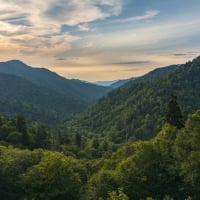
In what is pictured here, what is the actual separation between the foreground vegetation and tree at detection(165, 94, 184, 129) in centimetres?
420

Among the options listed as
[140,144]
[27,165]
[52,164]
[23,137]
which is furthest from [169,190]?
[23,137]

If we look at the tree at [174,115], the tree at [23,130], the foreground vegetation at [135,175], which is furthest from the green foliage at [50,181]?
the tree at [23,130]

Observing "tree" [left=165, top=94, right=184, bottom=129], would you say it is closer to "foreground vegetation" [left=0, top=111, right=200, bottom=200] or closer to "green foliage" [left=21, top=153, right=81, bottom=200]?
"foreground vegetation" [left=0, top=111, right=200, bottom=200]

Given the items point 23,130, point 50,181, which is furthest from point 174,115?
point 23,130

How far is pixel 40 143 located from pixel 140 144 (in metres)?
52.0

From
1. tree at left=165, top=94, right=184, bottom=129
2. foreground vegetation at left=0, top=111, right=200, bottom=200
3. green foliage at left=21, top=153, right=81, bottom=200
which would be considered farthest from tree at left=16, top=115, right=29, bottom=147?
tree at left=165, top=94, right=184, bottom=129

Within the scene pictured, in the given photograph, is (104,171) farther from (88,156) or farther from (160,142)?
(88,156)

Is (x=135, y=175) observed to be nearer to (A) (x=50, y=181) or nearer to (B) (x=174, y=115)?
(A) (x=50, y=181)

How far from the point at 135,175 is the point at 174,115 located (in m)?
15.2

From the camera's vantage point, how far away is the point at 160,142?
60469mm

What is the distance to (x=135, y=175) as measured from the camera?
5638cm

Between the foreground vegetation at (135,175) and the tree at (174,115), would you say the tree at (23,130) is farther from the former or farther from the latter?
the tree at (174,115)

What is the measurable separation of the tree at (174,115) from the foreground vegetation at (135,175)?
13.8 ft

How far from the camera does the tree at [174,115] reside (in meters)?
65.9
